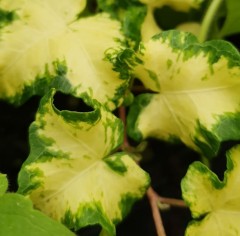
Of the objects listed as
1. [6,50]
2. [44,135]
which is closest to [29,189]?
[44,135]

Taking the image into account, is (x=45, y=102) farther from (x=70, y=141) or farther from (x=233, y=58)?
(x=233, y=58)

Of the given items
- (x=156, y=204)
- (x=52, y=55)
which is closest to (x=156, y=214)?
(x=156, y=204)

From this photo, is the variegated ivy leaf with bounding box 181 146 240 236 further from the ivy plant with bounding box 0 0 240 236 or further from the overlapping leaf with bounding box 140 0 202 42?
the overlapping leaf with bounding box 140 0 202 42

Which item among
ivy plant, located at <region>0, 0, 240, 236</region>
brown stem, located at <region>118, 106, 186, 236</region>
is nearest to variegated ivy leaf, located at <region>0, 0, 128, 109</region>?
ivy plant, located at <region>0, 0, 240, 236</region>

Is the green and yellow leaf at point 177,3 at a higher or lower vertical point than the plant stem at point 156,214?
higher

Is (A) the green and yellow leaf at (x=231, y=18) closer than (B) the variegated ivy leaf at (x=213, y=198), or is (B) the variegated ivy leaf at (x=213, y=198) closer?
(B) the variegated ivy leaf at (x=213, y=198)

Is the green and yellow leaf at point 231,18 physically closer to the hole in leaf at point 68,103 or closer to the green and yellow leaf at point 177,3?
the green and yellow leaf at point 177,3

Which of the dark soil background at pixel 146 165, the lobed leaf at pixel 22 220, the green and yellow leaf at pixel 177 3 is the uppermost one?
the green and yellow leaf at pixel 177 3

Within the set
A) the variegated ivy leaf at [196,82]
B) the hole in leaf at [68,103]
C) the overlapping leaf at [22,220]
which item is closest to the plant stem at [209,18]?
the variegated ivy leaf at [196,82]
